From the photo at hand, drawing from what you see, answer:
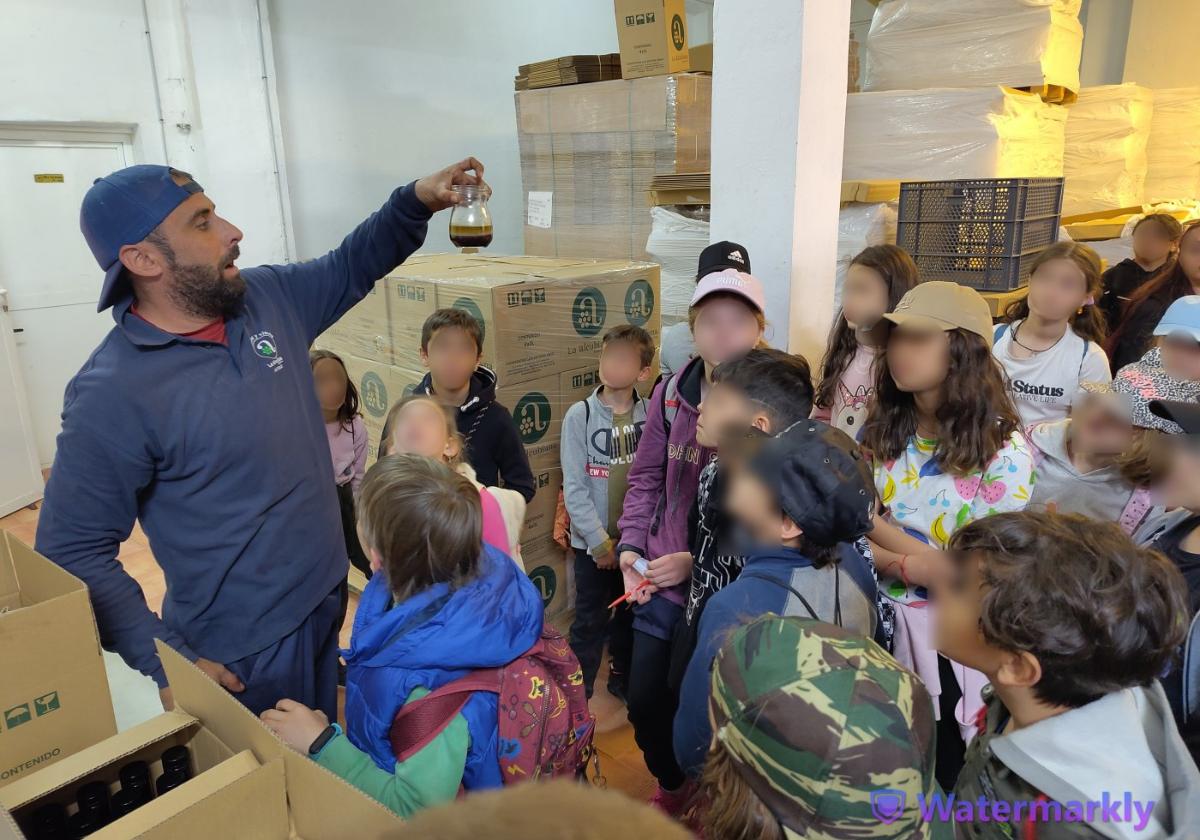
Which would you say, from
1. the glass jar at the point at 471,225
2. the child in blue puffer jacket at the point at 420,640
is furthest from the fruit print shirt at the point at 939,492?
the glass jar at the point at 471,225

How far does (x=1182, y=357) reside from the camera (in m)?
1.74

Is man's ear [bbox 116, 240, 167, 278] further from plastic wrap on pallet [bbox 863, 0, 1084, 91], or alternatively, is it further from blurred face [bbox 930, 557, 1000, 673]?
plastic wrap on pallet [bbox 863, 0, 1084, 91]

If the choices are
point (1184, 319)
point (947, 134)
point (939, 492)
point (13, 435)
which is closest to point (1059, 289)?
point (1184, 319)

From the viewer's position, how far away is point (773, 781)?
82 centimetres

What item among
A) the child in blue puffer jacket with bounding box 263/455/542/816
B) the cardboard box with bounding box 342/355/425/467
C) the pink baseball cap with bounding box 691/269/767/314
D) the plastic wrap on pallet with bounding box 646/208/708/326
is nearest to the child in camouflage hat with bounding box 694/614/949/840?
the child in blue puffer jacket with bounding box 263/455/542/816

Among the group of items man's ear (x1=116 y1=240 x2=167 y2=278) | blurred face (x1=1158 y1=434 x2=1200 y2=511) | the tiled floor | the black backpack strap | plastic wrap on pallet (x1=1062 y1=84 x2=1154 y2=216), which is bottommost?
the tiled floor

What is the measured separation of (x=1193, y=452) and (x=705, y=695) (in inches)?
37.0

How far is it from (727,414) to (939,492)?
51cm

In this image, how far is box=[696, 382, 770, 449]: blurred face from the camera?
58.0 inches

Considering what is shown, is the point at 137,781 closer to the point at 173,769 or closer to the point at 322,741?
the point at 173,769

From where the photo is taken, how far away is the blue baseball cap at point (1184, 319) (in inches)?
67.8

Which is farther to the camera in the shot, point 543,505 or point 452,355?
point 543,505

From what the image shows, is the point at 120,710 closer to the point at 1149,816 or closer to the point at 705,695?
the point at 705,695

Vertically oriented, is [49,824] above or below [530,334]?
below
